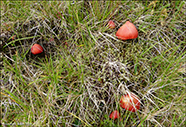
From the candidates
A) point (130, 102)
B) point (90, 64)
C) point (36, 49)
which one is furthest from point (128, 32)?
point (36, 49)

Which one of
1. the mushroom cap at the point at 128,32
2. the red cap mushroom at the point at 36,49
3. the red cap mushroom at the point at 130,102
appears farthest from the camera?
the red cap mushroom at the point at 36,49

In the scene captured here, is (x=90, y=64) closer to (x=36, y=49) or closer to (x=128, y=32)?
(x=128, y=32)

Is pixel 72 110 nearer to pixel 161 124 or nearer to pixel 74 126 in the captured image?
pixel 74 126

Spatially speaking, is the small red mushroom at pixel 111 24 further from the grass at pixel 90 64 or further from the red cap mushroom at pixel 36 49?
the red cap mushroom at pixel 36 49

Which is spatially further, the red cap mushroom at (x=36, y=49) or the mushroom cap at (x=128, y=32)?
the red cap mushroom at (x=36, y=49)

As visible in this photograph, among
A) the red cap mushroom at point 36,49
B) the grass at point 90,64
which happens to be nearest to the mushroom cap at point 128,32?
the grass at point 90,64
